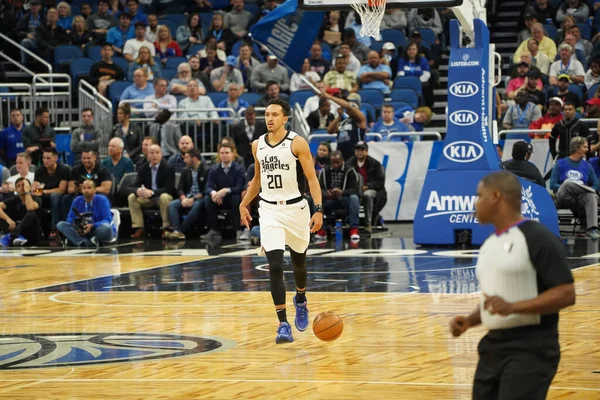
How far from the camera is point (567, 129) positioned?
64.3 feet

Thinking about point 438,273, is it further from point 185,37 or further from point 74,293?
point 185,37

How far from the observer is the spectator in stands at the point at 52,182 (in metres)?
20.3

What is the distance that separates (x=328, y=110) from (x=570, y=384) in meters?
14.4

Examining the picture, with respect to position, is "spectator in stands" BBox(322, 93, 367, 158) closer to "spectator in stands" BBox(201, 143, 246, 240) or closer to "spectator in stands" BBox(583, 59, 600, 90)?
"spectator in stands" BBox(201, 143, 246, 240)

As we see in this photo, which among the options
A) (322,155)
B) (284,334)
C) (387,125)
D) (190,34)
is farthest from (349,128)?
(284,334)

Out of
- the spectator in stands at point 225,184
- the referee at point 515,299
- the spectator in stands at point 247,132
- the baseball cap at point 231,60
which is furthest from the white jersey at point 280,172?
the baseball cap at point 231,60

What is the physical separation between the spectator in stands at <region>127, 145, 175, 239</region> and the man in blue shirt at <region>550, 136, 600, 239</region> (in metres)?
6.58

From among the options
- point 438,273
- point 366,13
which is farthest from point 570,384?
point 366,13

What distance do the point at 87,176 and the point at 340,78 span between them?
5.40m

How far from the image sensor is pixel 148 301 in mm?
12406

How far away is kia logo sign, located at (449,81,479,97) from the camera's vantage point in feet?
57.8

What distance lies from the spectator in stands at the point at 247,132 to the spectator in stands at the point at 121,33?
5497mm

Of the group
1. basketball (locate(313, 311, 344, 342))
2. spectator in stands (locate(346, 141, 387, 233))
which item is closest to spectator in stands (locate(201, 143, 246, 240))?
spectator in stands (locate(346, 141, 387, 233))

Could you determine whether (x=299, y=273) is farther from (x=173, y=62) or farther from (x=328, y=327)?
(x=173, y=62)
